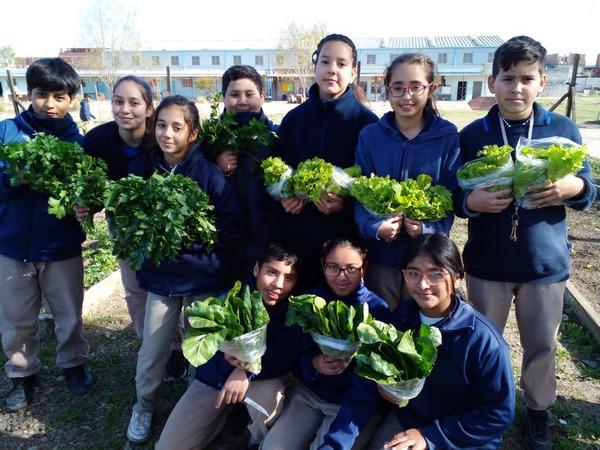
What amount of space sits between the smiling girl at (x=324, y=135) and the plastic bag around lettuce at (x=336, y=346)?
0.84 metres

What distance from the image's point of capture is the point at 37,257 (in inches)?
150

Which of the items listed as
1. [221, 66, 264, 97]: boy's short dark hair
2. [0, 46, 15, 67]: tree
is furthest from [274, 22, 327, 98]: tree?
[0, 46, 15, 67]: tree

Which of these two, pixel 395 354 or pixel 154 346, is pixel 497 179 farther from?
pixel 154 346

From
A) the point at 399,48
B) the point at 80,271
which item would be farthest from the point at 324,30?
the point at 80,271

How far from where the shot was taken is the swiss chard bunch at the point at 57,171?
3.48 metres

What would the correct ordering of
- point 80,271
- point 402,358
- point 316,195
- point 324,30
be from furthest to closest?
point 324,30
point 80,271
point 316,195
point 402,358

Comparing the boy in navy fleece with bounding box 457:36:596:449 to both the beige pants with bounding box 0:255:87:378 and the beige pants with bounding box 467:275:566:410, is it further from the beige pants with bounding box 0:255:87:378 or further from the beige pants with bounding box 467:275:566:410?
the beige pants with bounding box 0:255:87:378

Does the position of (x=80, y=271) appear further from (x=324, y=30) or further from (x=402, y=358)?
(x=324, y=30)

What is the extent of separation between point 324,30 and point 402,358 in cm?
5032

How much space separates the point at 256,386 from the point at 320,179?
1531 mm

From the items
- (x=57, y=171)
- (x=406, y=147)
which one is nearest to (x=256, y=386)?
(x=406, y=147)

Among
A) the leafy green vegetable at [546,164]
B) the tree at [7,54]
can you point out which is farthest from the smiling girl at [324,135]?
the tree at [7,54]

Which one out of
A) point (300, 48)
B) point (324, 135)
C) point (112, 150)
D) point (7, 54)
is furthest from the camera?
point (7, 54)

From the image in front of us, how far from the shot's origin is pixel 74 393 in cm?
415
